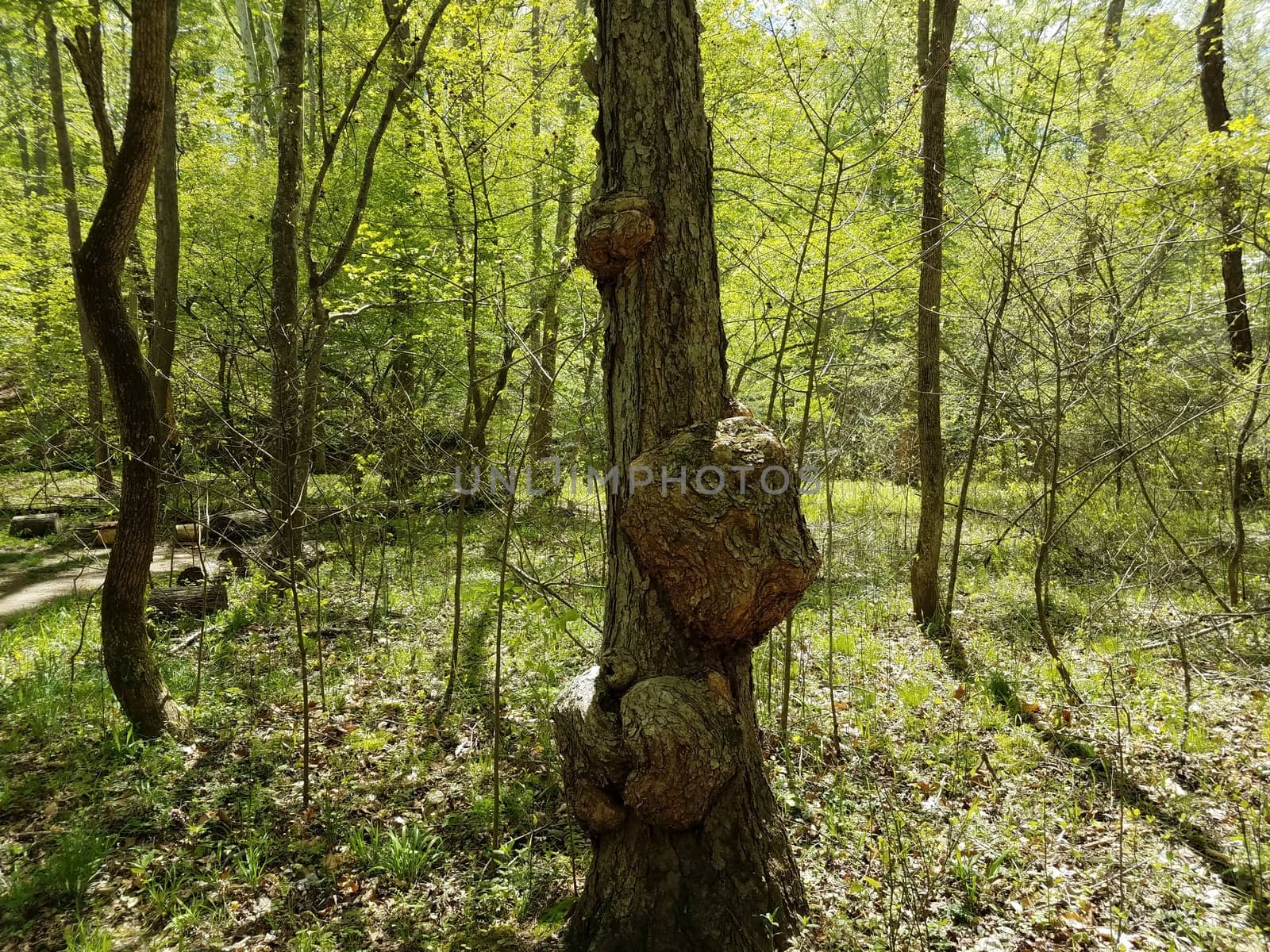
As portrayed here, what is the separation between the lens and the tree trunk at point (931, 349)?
509cm

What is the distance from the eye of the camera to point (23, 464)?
1220 centimetres

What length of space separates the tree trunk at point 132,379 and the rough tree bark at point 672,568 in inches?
110

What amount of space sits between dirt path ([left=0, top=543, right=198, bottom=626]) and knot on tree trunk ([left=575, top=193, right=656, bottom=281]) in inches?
241

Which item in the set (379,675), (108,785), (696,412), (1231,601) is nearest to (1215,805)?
(1231,601)

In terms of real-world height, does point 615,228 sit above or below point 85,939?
above

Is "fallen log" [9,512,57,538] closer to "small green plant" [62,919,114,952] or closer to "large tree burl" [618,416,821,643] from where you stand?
"small green plant" [62,919,114,952]

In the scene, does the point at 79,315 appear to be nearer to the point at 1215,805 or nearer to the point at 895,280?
the point at 895,280

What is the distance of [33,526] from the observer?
9.08 m

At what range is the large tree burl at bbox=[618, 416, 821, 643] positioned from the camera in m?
1.95

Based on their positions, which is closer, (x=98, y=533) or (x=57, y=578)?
(x=57, y=578)

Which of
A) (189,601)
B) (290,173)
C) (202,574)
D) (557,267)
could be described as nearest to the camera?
(557,267)

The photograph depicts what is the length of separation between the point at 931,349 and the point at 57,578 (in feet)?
31.9

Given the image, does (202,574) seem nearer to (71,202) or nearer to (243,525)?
(243,525)

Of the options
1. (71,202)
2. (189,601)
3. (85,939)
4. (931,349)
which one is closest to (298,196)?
(189,601)
